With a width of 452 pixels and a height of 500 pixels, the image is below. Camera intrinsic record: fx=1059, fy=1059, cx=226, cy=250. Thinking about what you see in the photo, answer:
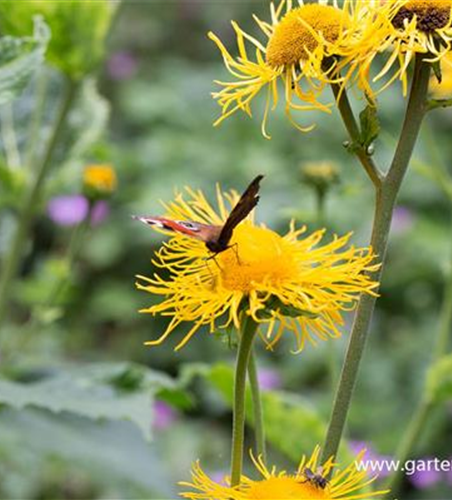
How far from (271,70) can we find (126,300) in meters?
1.90

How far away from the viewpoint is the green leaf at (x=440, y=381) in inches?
44.2

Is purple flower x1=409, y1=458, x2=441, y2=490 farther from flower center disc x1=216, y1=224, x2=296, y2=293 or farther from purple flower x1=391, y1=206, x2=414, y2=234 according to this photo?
flower center disc x1=216, y1=224, x2=296, y2=293

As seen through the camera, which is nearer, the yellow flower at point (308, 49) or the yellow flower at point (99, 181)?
the yellow flower at point (308, 49)

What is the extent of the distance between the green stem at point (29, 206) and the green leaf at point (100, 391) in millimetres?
135

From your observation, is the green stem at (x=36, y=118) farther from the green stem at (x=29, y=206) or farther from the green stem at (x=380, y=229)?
the green stem at (x=380, y=229)

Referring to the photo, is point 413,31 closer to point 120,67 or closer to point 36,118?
point 36,118

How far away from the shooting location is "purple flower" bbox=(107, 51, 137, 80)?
331cm

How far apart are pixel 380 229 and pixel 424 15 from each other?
0.14m

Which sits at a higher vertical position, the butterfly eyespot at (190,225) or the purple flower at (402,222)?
the butterfly eyespot at (190,225)

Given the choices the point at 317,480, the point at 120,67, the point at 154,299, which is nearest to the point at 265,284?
the point at 317,480

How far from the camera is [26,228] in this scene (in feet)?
4.36

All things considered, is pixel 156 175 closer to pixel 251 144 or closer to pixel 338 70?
pixel 251 144

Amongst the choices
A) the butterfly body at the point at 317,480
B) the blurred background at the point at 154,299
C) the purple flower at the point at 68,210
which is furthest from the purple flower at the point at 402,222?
the butterfly body at the point at 317,480

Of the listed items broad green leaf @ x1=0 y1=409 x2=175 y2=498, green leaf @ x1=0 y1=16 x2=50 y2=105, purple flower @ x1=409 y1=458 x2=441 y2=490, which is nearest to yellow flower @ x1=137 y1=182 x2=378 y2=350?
green leaf @ x1=0 y1=16 x2=50 y2=105
